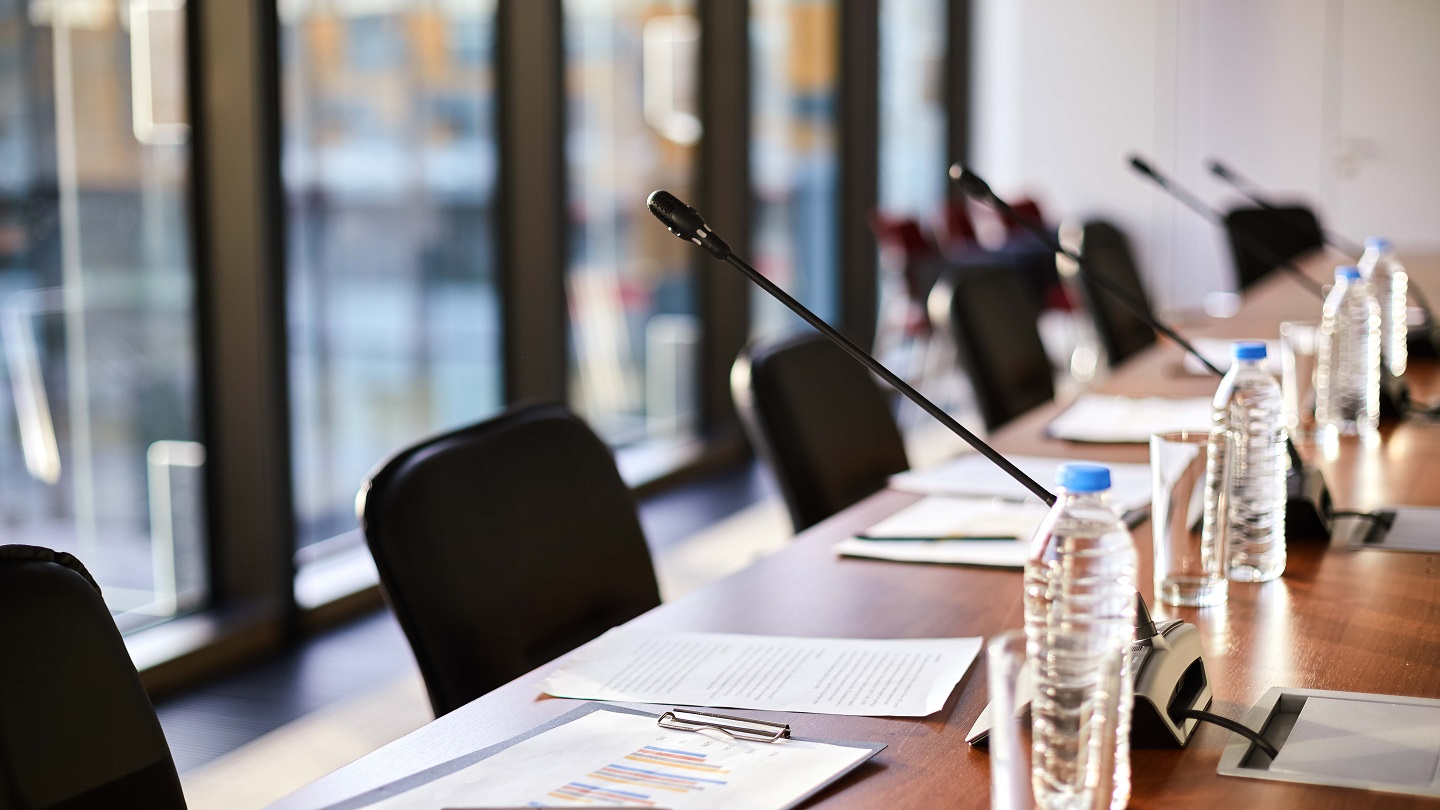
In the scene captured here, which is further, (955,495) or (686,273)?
(686,273)

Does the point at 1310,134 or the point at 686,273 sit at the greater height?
the point at 1310,134

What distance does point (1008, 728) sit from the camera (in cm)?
92

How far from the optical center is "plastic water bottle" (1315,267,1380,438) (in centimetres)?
242

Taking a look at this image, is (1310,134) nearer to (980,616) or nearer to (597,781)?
(980,616)

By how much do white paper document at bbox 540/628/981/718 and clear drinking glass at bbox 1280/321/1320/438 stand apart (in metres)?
0.83

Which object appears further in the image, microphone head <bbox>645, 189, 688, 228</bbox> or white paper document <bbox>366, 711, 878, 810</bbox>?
microphone head <bbox>645, 189, 688, 228</bbox>

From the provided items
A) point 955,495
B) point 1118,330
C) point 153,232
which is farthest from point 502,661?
point 1118,330

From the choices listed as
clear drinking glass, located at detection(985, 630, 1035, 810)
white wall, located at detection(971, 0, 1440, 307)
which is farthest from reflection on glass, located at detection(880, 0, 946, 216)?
clear drinking glass, located at detection(985, 630, 1035, 810)

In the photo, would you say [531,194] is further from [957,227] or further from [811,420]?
[957,227]

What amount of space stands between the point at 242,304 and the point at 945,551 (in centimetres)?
212

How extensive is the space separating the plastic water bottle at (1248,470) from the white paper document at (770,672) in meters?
0.37

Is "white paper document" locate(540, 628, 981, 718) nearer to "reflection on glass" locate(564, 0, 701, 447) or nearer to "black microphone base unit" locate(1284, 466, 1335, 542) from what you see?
"black microphone base unit" locate(1284, 466, 1335, 542)

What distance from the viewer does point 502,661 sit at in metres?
1.61

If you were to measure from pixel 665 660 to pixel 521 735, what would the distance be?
224mm
